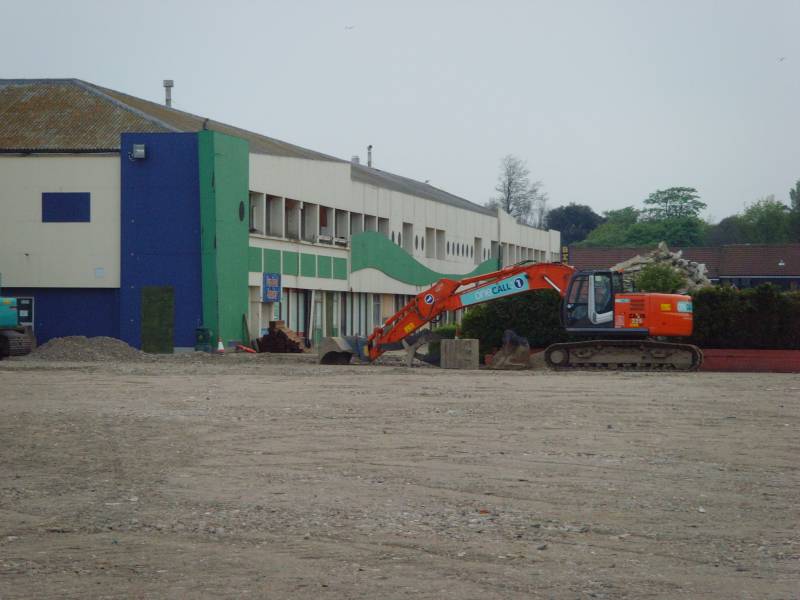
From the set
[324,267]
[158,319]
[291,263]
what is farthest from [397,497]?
[324,267]

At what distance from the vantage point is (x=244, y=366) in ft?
125

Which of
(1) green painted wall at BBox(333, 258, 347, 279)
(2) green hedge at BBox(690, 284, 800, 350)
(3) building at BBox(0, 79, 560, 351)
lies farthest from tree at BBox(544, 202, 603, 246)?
(2) green hedge at BBox(690, 284, 800, 350)

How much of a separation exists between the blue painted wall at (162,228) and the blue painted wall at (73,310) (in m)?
0.77

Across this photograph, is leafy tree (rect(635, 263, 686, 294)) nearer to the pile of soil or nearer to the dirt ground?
the pile of soil

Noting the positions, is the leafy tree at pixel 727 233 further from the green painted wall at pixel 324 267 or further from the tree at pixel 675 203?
the green painted wall at pixel 324 267

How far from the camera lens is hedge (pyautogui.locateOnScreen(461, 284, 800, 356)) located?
127 feet

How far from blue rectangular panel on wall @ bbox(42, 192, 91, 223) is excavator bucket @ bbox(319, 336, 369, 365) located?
12.4 meters

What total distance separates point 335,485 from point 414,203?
2362 inches

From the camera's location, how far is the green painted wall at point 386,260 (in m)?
63.1

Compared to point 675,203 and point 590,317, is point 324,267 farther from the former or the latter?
point 675,203

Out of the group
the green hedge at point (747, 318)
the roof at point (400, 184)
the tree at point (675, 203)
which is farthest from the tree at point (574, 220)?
the green hedge at point (747, 318)

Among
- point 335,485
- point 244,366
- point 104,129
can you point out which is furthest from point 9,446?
point 104,129

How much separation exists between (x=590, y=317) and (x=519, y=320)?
439 cm

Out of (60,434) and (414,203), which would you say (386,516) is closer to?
(60,434)
